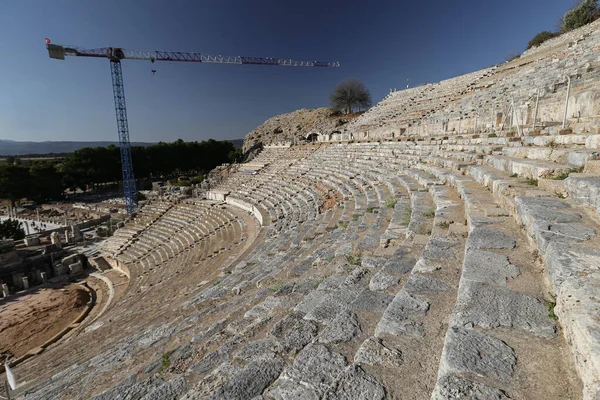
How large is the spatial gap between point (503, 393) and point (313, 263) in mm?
3647

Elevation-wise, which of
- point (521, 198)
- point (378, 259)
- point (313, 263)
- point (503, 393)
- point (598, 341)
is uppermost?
point (521, 198)

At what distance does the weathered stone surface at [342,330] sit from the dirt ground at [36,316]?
14244 mm

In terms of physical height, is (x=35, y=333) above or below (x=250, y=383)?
below

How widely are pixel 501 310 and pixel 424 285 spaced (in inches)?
27.6

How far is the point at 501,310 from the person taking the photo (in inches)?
74.7

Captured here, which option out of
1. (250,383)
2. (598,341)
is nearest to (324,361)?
(250,383)

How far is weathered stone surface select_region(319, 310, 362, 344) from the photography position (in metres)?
2.19

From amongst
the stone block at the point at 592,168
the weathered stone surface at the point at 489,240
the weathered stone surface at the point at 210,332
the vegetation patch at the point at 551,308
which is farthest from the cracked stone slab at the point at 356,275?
the stone block at the point at 592,168

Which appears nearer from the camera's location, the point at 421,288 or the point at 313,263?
the point at 421,288

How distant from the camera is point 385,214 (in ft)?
20.4

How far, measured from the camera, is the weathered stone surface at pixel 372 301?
8.40 ft

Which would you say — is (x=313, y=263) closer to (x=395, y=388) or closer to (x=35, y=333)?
(x=395, y=388)

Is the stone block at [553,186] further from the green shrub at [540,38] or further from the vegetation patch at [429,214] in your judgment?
the green shrub at [540,38]

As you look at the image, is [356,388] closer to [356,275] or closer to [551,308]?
[551,308]
